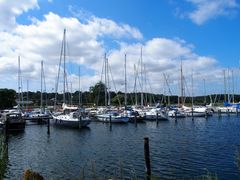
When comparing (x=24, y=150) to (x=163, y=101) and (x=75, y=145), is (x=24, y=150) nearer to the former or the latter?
(x=75, y=145)

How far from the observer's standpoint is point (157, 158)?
32.0m

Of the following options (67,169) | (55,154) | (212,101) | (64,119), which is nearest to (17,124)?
(64,119)

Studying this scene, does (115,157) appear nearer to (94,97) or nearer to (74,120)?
(74,120)

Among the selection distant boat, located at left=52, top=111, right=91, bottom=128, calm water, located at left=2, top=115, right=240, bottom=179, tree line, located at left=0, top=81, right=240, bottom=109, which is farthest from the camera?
tree line, located at left=0, top=81, right=240, bottom=109

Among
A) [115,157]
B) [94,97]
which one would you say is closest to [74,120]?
[115,157]

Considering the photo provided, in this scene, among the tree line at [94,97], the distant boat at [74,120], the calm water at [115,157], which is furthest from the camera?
the tree line at [94,97]

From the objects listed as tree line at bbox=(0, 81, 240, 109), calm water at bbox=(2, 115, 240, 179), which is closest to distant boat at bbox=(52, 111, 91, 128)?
calm water at bbox=(2, 115, 240, 179)

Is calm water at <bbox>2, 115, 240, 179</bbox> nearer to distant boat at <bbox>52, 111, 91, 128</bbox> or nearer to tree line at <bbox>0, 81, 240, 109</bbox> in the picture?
distant boat at <bbox>52, 111, 91, 128</bbox>

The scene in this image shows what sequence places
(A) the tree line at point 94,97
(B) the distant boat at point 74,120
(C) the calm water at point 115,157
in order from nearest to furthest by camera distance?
(C) the calm water at point 115,157 < (B) the distant boat at point 74,120 < (A) the tree line at point 94,97

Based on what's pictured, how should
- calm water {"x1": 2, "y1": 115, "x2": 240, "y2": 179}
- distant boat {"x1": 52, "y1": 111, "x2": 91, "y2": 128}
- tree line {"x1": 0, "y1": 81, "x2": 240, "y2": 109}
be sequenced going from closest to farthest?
calm water {"x1": 2, "y1": 115, "x2": 240, "y2": 179}
distant boat {"x1": 52, "y1": 111, "x2": 91, "y2": 128}
tree line {"x1": 0, "y1": 81, "x2": 240, "y2": 109}

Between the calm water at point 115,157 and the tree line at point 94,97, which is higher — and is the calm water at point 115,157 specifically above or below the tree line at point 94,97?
below

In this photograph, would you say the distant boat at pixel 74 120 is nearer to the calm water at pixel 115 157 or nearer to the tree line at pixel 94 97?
the calm water at pixel 115 157

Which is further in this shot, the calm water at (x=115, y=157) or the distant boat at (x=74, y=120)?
the distant boat at (x=74, y=120)

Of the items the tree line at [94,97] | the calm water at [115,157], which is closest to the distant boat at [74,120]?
the calm water at [115,157]
